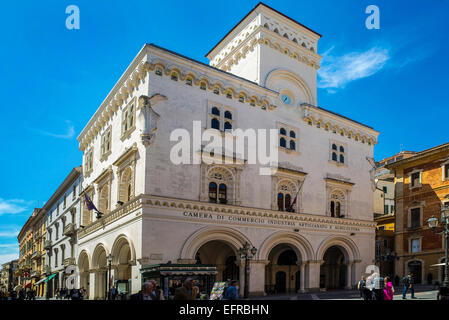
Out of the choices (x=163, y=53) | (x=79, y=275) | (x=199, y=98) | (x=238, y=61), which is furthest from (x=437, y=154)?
(x=79, y=275)

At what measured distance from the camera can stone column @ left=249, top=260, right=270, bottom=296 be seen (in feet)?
94.2

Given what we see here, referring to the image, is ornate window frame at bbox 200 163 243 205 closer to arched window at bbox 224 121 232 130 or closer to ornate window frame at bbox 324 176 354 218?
arched window at bbox 224 121 232 130

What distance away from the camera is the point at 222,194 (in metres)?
28.9

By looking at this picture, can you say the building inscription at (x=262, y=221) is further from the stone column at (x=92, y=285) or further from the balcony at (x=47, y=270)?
the balcony at (x=47, y=270)

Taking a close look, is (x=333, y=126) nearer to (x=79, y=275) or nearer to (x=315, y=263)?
(x=315, y=263)

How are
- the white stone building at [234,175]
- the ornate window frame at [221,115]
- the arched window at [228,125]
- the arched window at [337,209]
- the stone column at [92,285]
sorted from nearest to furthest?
the white stone building at [234,175] → the ornate window frame at [221,115] → the arched window at [228,125] → the stone column at [92,285] → the arched window at [337,209]

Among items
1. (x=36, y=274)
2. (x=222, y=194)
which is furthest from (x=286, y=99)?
(x=36, y=274)

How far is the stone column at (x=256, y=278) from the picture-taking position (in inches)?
1131

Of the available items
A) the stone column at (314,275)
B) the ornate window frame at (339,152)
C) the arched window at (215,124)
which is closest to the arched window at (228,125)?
the arched window at (215,124)

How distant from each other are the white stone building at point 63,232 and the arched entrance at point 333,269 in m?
21.8

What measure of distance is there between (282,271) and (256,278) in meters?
7.34

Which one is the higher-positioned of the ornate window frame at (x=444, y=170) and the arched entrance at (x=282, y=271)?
the ornate window frame at (x=444, y=170)

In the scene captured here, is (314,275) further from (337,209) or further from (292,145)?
(292,145)

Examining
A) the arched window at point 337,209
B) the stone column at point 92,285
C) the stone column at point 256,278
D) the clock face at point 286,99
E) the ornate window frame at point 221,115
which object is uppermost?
the clock face at point 286,99
